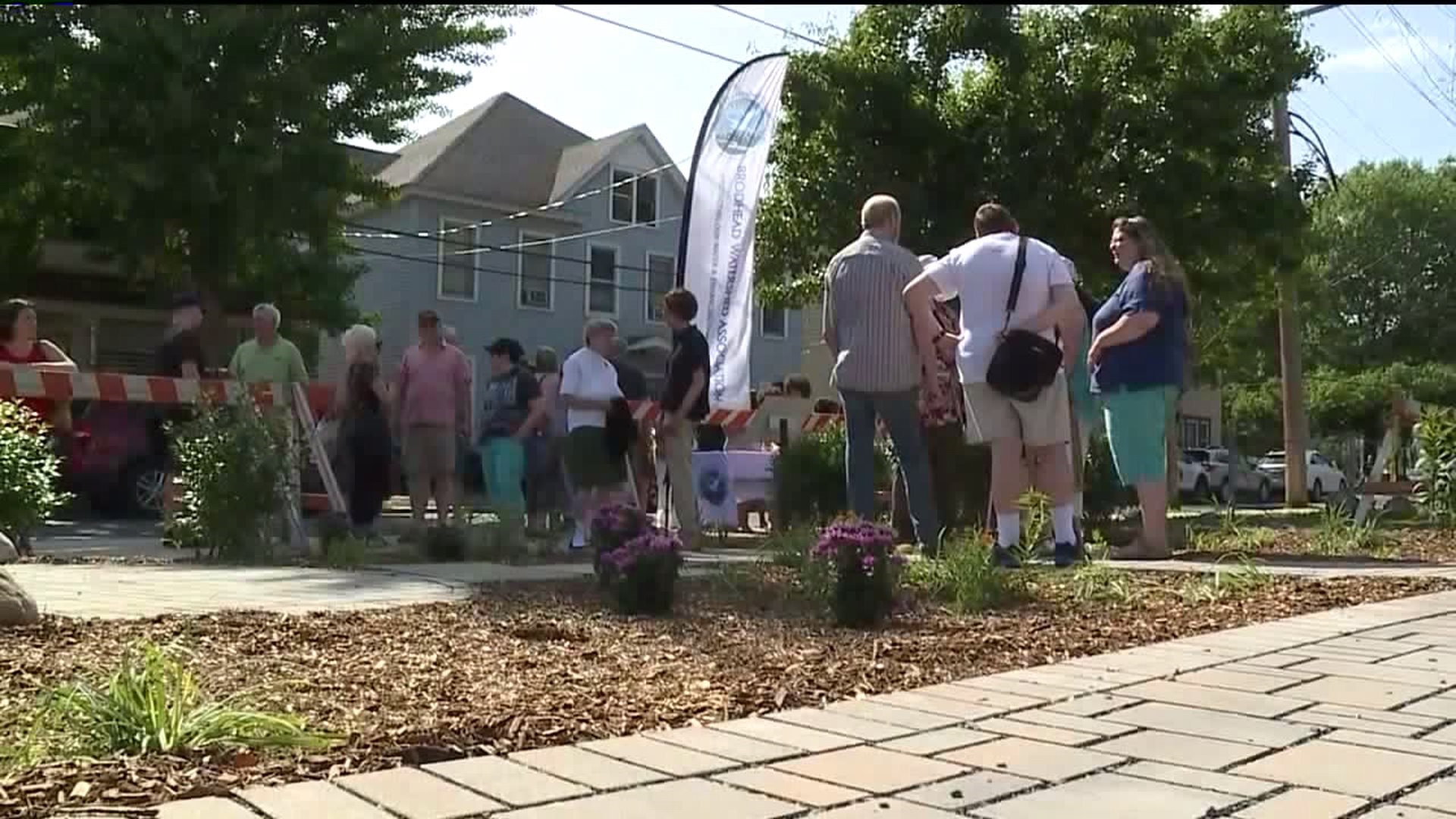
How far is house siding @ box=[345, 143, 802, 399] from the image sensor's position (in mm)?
32469

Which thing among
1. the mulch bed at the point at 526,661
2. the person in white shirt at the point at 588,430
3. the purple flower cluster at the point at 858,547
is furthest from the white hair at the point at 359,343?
the purple flower cluster at the point at 858,547

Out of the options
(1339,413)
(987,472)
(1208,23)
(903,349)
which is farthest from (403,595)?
(1339,413)

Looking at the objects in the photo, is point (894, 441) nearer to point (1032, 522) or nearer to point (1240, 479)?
point (1032, 522)

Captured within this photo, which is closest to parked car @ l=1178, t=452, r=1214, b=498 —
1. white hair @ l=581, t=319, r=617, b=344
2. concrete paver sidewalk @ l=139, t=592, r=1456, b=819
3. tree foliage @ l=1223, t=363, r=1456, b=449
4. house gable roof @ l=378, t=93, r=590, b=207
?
tree foliage @ l=1223, t=363, r=1456, b=449

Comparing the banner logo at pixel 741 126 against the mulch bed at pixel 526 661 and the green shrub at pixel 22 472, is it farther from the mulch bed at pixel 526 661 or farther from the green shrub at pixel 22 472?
the mulch bed at pixel 526 661

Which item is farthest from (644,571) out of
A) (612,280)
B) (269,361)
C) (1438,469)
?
(612,280)

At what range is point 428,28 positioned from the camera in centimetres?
1961

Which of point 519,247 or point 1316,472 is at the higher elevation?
point 519,247

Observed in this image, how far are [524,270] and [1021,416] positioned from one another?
92.9ft

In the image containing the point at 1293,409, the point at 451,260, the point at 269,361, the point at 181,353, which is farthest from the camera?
the point at 451,260

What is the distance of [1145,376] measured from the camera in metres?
7.10

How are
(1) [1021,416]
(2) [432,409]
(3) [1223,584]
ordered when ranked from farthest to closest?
(2) [432,409], (1) [1021,416], (3) [1223,584]

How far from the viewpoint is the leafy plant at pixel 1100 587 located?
5.32 m

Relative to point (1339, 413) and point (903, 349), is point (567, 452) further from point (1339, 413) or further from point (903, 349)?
point (1339, 413)
